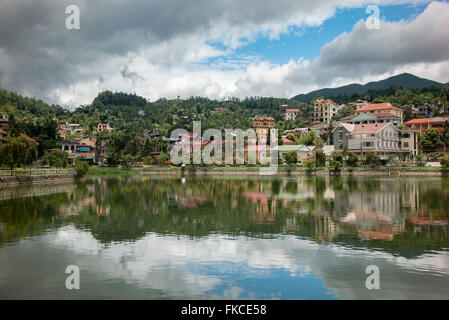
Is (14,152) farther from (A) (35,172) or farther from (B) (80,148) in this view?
(B) (80,148)

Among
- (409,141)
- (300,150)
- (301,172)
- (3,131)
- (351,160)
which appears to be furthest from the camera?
(300,150)

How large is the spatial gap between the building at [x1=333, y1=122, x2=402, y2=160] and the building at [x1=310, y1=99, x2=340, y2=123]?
33.7 m

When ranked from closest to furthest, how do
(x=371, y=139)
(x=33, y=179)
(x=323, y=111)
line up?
1. (x=33, y=179)
2. (x=371, y=139)
3. (x=323, y=111)

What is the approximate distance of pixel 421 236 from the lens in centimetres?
1244

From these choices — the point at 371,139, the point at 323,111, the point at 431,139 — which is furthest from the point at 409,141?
the point at 323,111

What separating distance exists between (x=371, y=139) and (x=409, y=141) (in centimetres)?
850

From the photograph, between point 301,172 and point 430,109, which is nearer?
point 301,172

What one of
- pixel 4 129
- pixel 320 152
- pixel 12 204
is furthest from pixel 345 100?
pixel 12 204

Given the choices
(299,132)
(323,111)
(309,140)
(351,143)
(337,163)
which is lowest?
(337,163)

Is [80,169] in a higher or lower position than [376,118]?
lower

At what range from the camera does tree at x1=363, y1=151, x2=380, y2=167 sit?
58.8 metres

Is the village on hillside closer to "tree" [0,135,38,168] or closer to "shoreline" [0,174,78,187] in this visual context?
"shoreline" [0,174,78,187]

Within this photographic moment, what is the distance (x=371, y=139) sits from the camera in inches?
2559

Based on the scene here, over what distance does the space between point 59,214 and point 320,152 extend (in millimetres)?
48393
